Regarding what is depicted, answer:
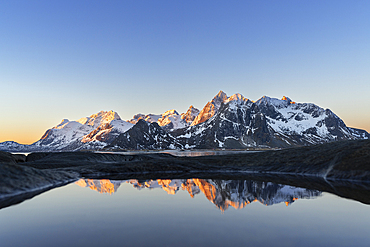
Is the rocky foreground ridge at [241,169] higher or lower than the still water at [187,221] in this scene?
higher

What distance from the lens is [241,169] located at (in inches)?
2805

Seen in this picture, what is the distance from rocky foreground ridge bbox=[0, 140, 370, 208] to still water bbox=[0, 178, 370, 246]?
8595 mm

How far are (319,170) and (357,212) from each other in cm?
3662

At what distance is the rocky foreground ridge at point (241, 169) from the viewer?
1489 inches

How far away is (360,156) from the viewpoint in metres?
50.4

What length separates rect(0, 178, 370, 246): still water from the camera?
15.6 meters

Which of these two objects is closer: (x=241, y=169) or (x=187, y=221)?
(x=187, y=221)

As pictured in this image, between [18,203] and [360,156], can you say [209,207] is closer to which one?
[18,203]

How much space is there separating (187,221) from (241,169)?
176ft

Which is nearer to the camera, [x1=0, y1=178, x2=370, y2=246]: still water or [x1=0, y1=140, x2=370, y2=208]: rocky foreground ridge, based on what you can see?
[x1=0, y1=178, x2=370, y2=246]: still water

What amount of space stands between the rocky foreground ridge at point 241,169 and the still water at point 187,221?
8.59 metres

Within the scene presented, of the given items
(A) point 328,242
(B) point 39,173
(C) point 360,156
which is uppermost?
(C) point 360,156

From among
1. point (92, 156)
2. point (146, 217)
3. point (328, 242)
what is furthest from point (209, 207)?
point (92, 156)

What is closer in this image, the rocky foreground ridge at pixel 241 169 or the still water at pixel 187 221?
the still water at pixel 187 221
